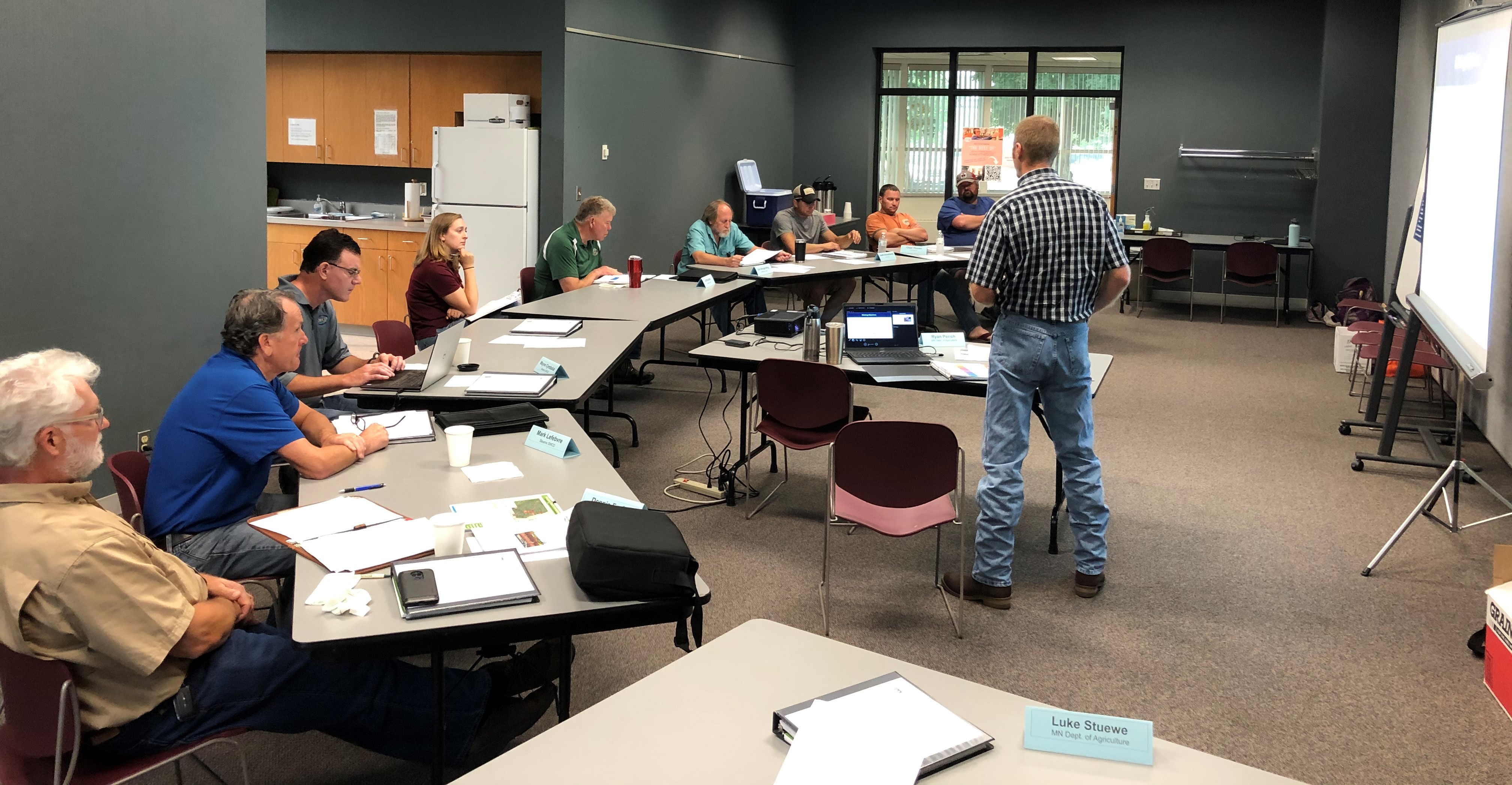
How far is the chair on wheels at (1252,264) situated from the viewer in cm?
1033

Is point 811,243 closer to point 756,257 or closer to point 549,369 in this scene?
point 756,257

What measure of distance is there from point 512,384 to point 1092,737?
2781mm

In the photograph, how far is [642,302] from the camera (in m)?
6.25

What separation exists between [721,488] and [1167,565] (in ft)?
6.36

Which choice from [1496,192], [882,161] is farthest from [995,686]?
[882,161]

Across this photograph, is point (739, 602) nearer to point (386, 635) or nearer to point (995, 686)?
point (995, 686)

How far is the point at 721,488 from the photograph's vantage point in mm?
5172

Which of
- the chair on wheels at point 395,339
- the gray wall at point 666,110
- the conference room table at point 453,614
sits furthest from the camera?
the gray wall at point 666,110

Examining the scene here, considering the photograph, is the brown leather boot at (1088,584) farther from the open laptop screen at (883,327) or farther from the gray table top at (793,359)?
the open laptop screen at (883,327)

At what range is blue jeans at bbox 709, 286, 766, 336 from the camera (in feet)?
26.3

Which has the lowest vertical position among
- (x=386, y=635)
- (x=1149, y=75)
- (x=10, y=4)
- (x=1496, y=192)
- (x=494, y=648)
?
(x=494, y=648)

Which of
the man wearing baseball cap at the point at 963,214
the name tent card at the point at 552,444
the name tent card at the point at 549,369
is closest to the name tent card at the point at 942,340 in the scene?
the name tent card at the point at 549,369

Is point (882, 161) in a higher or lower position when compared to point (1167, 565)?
higher

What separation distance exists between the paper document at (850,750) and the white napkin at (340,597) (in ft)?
3.05
